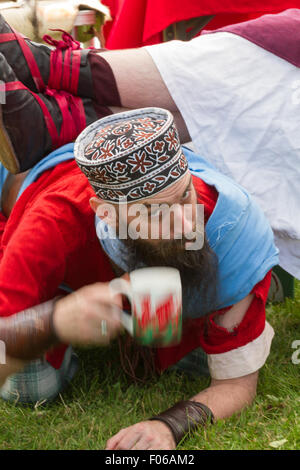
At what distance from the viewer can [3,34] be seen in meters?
2.36

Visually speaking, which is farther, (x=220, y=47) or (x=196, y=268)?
(x=220, y=47)

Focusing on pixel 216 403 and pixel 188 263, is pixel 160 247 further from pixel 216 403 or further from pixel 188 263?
pixel 216 403

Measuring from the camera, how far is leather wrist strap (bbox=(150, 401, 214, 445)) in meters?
1.98

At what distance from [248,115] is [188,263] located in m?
0.77

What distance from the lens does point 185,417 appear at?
2.01m

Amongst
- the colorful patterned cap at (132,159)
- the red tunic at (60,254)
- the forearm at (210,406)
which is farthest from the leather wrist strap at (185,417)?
the colorful patterned cap at (132,159)

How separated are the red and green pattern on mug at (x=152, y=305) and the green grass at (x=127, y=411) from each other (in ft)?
1.49

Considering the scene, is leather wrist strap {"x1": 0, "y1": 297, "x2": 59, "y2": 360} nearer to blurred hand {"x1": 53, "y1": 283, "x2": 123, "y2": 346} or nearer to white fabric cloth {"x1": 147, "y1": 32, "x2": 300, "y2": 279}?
blurred hand {"x1": 53, "y1": 283, "x2": 123, "y2": 346}

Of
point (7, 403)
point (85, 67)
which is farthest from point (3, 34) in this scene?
point (7, 403)

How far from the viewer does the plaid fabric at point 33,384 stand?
90.7 inches

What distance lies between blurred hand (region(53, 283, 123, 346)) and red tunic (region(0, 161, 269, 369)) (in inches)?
12.9

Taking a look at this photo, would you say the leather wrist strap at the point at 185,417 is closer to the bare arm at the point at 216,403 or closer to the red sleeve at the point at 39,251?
the bare arm at the point at 216,403

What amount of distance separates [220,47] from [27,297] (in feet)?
4.05

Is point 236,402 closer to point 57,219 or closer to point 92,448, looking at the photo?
point 92,448
